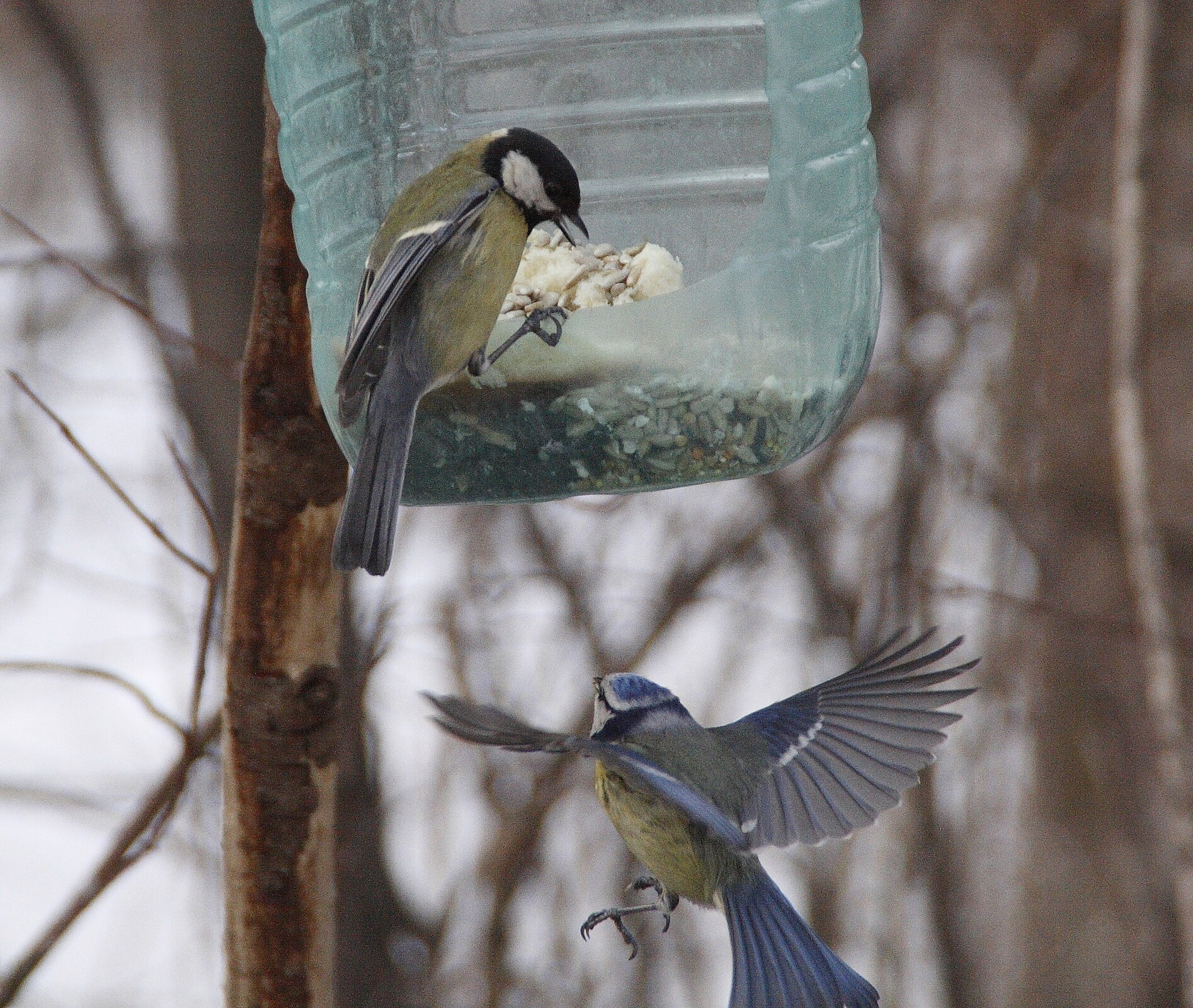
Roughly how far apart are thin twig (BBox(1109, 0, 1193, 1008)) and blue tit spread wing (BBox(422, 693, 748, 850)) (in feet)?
6.22

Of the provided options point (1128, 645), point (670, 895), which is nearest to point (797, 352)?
point (670, 895)

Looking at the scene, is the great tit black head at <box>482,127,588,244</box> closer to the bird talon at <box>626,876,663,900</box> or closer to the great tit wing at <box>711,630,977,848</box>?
the great tit wing at <box>711,630,977,848</box>

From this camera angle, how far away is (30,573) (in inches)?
152

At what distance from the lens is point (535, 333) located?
175 cm

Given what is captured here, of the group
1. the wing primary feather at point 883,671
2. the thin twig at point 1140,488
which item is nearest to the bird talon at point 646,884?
the wing primary feather at point 883,671

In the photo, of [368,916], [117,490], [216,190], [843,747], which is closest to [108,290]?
[117,490]

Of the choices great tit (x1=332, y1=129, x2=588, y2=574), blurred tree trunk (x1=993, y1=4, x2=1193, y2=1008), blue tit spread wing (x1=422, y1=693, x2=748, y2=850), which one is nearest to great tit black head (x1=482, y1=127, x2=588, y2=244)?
great tit (x1=332, y1=129, x2=588, y2=574)

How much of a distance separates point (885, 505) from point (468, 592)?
123cm

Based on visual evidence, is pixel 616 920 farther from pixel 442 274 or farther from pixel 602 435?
pixel 442 274

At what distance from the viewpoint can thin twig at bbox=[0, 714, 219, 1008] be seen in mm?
1697

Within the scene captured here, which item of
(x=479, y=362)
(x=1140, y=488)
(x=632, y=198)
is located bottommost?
(x=479, y=362)

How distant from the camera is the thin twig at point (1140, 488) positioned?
311cm

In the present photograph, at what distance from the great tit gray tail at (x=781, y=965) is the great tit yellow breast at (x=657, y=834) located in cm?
6

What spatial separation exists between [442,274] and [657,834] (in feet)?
2.65
